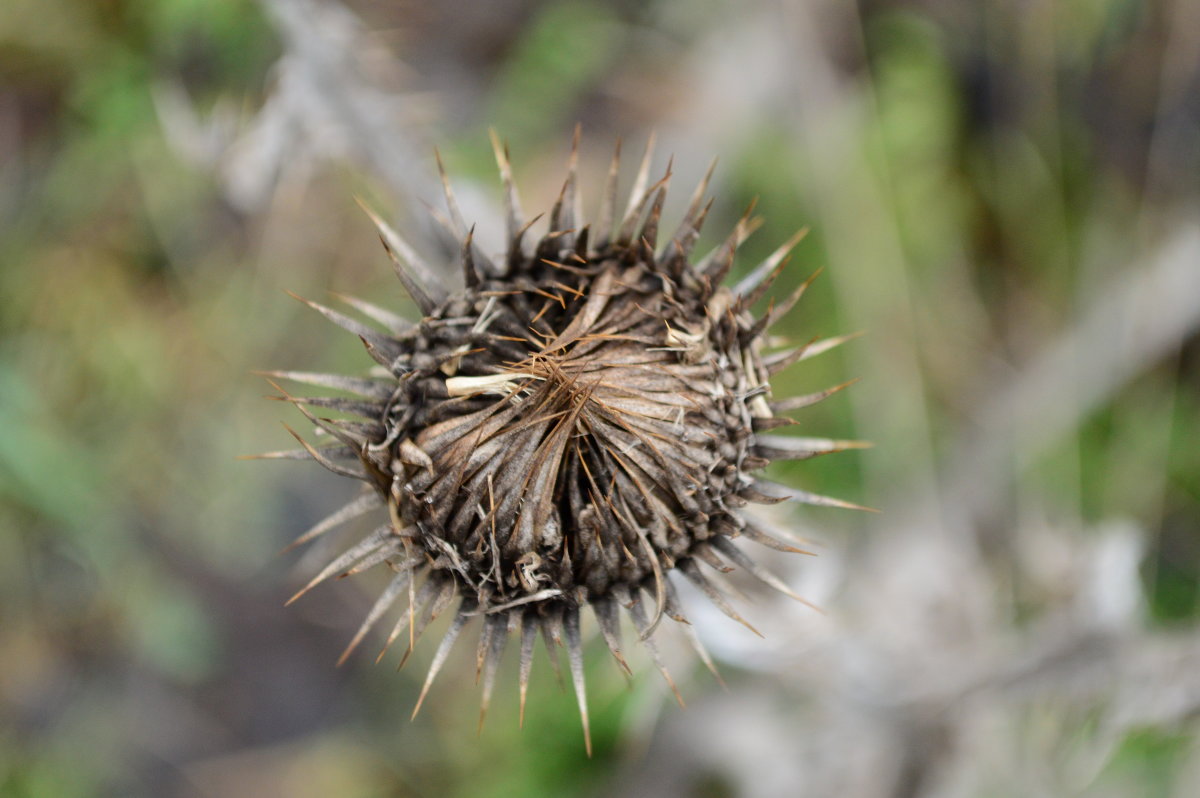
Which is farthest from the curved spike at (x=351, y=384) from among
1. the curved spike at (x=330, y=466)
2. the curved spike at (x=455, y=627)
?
the curved spike at (x=455, y=627)

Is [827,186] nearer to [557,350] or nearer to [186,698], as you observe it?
[557,350]

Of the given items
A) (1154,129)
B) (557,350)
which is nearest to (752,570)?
(557,350)

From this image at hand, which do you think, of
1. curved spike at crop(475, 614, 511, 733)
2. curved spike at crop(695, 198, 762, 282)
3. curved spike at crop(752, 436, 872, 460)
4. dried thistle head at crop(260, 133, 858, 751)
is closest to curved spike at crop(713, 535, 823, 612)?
dried thistle head at crop(260, 133, 858, 751)

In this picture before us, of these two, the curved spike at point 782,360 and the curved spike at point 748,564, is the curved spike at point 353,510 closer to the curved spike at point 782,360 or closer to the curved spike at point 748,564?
the curved spike at point 748,564

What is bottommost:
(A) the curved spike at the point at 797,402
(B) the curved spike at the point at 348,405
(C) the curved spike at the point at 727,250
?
(A) the curved spike at the point at 797,402

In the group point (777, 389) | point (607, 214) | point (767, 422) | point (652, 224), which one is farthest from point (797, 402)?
point (777, 389)

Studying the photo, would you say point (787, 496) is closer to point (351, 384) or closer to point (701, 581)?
point (701, 581)
